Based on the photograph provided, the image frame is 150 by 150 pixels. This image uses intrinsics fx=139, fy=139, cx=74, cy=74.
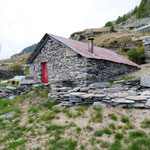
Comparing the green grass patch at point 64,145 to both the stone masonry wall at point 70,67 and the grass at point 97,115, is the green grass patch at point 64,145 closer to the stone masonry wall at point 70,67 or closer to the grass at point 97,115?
the grass at point 97,115

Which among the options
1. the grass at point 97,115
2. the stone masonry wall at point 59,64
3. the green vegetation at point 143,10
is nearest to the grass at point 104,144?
the grass at point 97,115

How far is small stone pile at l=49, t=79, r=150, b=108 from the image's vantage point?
5735 millimetres

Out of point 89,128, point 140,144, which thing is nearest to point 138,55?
point 89,128

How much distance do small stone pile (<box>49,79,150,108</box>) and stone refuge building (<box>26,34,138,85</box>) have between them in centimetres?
206

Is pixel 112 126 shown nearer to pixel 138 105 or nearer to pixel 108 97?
pixel 138 105

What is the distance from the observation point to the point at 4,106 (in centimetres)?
912

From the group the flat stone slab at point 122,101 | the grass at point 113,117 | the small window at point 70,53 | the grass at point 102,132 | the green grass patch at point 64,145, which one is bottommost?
the green grass patch at point 64,145

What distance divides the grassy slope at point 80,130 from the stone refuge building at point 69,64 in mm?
4245

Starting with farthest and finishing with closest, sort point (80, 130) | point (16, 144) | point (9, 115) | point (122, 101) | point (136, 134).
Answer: point (9, 115), point (122, 101), point (80, 130), point (16, 144), point (136, 134)

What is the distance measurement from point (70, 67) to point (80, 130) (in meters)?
6.64

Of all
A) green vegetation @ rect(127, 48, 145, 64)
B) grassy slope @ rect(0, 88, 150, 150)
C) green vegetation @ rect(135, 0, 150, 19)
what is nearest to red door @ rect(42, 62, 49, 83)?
grassy slope @ rect(0, 88, 150, 150)

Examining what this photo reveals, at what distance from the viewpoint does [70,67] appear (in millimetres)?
11094

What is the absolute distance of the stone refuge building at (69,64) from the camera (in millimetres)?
10414

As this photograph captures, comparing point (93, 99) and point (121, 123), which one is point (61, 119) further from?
point (121, 123)
